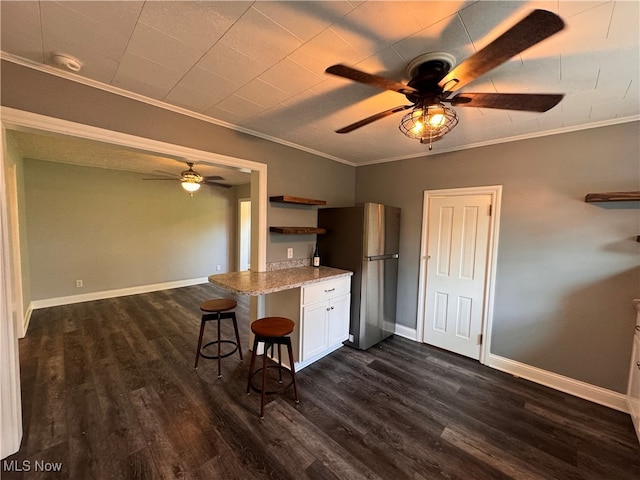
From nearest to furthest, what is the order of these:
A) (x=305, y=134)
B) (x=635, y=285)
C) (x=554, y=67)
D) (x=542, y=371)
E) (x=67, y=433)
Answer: (x=554, y=67), (x=67, y=433), (x=635, y=285), (x=542, y=371), (x=305, y=134)

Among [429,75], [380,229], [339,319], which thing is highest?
[429,75]

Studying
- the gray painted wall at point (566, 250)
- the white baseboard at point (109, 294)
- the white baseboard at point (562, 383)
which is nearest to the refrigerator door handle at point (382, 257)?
the gray painted wall at point (566, 250)

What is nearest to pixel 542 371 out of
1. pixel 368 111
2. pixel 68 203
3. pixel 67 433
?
pixel 368 111

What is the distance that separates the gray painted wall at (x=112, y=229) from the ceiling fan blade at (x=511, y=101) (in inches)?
222

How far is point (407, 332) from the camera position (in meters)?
3.45

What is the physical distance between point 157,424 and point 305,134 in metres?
2.83

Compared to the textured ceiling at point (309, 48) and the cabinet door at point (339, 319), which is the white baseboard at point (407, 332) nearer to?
the cabinet door at point (339, 319)

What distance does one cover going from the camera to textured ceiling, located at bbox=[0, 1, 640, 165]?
116cm

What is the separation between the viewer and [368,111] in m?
2.12

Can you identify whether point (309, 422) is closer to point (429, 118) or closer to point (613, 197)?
point (429, 118)

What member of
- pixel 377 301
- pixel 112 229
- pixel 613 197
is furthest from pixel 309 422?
pixel 112 229

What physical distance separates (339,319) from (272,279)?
3.25 feet

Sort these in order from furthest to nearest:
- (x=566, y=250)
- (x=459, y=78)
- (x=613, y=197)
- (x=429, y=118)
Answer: (x=566, y=250)
(x=613, y=197)
(x=429, y=118)
(x=459, y=78)

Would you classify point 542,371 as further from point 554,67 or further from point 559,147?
point 554,67
